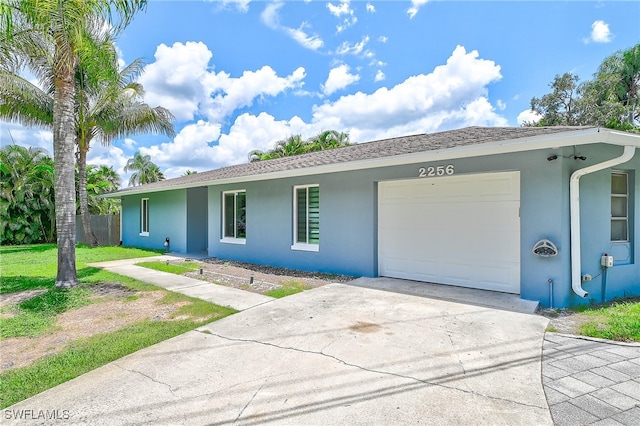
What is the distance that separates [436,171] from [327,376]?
199 inches

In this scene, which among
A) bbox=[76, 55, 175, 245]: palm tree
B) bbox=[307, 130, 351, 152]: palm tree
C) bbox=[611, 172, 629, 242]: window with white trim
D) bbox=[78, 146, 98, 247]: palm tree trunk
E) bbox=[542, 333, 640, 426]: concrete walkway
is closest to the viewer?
bbox=[542, 333, 640, 426]: concrete walkway

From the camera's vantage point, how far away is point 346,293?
661 centimetres

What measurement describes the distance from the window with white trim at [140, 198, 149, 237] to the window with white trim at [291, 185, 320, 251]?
32.9 ft

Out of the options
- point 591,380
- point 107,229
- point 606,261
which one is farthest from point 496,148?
point 107,229

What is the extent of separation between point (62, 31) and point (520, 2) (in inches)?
413

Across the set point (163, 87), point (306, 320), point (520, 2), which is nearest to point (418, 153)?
point (306, 320)

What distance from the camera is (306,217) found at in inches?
375

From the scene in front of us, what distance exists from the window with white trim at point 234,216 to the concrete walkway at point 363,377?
262 inches

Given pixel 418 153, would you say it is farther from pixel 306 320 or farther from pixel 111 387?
pixel 111 387

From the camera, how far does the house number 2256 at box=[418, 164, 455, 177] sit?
6883 mm

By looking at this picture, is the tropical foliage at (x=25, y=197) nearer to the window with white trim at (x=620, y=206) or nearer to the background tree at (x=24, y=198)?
the background tree at (x=24, y=198)

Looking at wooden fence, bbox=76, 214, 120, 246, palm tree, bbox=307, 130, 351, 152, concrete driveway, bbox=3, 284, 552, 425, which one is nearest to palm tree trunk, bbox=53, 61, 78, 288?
concrete driveway, bbox=3, 284, 552, 425

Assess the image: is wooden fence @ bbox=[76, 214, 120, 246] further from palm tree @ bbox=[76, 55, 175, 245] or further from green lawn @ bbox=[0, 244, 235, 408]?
green lawn @ bbox=[0, 244, 235, 408]

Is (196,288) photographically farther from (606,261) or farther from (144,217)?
(144,217)
